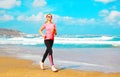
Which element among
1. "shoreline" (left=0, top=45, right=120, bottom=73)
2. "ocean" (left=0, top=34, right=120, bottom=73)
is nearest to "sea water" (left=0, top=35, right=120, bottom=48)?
"ocean" (left=0, top=34, right=120, bottom=73)

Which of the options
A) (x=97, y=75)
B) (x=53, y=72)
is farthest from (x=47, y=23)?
(x=97, y=75)

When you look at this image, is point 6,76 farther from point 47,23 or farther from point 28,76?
point 47,23

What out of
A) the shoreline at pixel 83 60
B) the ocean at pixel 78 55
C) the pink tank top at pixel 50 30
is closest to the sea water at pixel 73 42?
the ocean at pixel 78 55

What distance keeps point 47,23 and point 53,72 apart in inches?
65.0

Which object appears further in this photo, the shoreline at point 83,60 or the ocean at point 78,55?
the ocean at point 78,55

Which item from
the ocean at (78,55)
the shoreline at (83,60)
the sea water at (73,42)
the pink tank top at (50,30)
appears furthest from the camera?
the sea water at (73,42)

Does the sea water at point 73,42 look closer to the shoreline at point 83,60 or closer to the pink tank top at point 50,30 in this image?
the shoreline at point 83,60

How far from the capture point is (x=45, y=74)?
926cm

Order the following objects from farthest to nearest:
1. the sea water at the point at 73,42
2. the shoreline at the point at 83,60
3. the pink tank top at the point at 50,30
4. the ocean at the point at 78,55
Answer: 1. the sea water at the point at 73,42
2. the ocean at the point at 78,55
3. the shoreline at the point at 83,60
4. the pink tank top at the point at 50,30

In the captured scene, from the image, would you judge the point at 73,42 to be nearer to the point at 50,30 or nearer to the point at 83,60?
the point at 83,60

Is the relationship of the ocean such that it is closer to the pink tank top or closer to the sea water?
the pink tank top

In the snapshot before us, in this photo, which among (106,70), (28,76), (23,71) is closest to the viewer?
(28,76)

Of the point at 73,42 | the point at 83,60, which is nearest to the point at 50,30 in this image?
the point at 83,60

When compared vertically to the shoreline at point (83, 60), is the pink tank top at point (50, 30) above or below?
above
